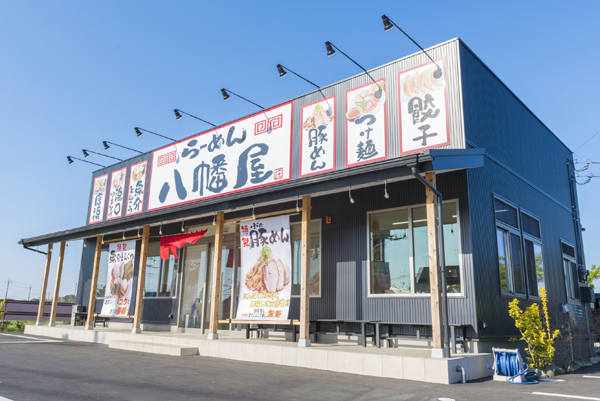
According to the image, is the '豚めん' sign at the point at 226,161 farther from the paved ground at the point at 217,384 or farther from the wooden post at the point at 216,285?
the paved ground at the point at 217,384

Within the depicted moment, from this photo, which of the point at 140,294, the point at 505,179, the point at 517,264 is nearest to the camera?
the point at 517,264

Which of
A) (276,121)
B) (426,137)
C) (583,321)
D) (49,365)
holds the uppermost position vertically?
(276,121)

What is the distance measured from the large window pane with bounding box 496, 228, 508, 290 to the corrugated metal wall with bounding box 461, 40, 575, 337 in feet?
0.85

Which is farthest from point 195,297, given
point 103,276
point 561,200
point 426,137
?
point 561,200

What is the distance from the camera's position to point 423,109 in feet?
30.0

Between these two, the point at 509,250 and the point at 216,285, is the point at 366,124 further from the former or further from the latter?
the point at 216,285

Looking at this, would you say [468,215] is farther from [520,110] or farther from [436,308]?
[520,110]

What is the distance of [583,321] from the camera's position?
12.8 meters

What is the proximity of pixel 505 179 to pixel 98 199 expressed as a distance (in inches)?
580

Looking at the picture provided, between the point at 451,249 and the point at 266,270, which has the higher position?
the point at 451,249

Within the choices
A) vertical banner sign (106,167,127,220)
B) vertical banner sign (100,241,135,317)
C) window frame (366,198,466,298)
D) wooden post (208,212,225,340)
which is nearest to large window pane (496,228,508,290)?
window frame (366,198,466,298)

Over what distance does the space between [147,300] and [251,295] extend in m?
6.55

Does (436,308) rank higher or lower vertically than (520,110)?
lower

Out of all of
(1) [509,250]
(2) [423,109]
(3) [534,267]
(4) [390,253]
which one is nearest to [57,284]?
(4) [390,253]
